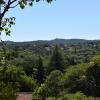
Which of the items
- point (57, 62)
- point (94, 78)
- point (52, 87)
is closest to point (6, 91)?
point (94, 78)

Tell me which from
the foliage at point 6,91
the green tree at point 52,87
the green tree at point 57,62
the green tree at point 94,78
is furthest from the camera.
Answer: the green tree at point 57,62

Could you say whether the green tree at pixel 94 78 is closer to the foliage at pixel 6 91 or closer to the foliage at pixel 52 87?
the foliage at pixel 52 87

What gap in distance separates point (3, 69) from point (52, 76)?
30588mm

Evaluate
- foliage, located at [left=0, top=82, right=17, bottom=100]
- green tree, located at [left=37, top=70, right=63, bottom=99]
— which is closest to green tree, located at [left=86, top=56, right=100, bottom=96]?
green tree, located at [left=37, top=70, right=63, bottom=99]

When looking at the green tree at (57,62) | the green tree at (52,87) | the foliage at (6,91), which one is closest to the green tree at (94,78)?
the green tree at (52,87)

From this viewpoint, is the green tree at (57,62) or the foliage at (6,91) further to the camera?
the green tree at (57,62)

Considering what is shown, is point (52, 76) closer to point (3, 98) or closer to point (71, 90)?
point (71, 90)

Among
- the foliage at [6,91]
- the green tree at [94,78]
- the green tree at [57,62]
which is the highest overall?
the foliage at [6,91]

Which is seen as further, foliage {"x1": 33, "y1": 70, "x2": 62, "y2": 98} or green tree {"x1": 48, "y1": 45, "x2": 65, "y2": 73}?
green tree {"x1": 48, "y1": 45, "x2": 65, "y2": 73}

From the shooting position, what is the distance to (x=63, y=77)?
128 feet

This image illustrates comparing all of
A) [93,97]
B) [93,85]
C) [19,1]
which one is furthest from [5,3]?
[93,85]

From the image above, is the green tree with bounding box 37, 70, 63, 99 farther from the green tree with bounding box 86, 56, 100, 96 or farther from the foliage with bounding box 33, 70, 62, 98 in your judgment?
the green tree with bounding box 86, 56, 100, 96

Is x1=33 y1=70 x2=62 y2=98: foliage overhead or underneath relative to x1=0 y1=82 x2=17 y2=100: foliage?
underneath

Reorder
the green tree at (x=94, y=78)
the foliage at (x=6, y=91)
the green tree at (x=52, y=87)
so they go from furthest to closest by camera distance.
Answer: the green tree at (x=52, y=87) → the green tree at (x=94, y=78) → the foliage at (x=6, y=91)
